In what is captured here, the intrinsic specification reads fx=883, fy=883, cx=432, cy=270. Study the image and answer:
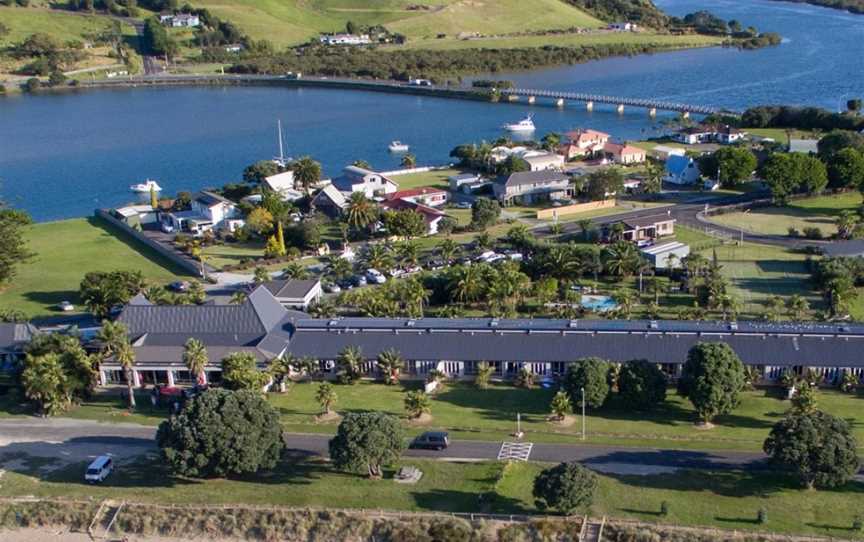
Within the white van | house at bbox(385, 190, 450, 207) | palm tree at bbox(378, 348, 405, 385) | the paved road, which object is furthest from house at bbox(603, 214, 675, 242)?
the white van

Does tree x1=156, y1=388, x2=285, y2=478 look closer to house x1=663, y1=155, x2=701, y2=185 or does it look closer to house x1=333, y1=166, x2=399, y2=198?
house x1=333, y1=166, x2=399, y2=198

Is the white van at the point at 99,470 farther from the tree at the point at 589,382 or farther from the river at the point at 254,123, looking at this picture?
the river at the point at 254,123

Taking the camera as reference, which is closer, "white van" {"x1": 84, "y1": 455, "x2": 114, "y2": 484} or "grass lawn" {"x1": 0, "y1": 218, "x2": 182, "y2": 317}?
"white van" {"x1": 84, "y1": 455, "x2": 114, "y2": 484}

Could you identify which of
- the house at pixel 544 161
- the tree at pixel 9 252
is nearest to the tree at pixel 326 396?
the tree at pixel 9 252

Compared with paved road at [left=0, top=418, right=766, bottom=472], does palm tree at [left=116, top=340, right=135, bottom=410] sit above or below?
above

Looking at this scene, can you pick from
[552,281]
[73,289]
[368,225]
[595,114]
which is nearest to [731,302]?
[552,281]

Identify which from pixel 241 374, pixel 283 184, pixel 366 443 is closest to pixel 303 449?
pixel 366 443

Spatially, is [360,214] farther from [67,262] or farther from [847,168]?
[847,168]
